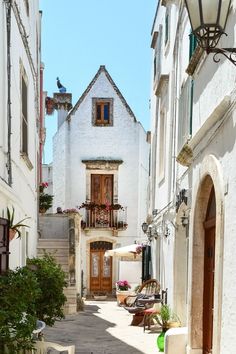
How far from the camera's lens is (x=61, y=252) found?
1764 cm

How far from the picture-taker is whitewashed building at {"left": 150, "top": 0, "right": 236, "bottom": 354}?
5.48 meters

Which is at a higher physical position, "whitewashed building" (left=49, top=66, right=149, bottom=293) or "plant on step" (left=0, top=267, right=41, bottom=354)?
"whitewashed building" (left=49, top=66, right=149, bottom=293)

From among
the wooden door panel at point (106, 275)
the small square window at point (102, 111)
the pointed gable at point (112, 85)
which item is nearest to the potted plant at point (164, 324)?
the wooden door panel at point (106, 275)

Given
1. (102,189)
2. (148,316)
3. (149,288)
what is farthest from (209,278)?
(102,189)

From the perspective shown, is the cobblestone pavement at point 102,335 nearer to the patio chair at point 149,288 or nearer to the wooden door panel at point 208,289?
the patio chair at point 149,288

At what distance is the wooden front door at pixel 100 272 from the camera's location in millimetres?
24078

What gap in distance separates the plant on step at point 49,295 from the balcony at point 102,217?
1550 cm

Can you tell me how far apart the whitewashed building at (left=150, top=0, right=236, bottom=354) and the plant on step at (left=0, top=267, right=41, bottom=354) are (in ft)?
6.76

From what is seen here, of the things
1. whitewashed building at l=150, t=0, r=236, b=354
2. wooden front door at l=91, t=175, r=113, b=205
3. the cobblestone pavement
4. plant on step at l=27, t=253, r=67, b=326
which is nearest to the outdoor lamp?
whitewashed building at l=150, t=0, r=236, b=354

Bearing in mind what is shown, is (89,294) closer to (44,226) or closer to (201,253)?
(44,226)

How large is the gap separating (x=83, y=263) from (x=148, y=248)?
290 inches

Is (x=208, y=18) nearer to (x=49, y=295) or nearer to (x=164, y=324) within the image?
(x=49, y=295)

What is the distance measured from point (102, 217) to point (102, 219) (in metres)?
0.10

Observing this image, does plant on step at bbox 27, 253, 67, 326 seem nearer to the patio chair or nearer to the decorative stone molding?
the decorative stone molding
